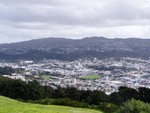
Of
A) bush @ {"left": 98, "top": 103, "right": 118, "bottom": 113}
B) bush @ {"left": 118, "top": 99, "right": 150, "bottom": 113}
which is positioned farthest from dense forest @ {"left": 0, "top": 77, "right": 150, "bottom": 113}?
bush @ {"left": 118, "top": 99, "right": 150, "bottom": 113}

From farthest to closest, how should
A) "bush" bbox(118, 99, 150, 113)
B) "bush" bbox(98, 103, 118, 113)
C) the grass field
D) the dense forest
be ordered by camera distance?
the dense forest → "bush" bbox(98, 103, 118, 113) → "bush" bbox(118, 99, 150, 113) → the grass field

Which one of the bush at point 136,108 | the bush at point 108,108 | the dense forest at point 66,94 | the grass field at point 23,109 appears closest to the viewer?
the grass field at point 23,109

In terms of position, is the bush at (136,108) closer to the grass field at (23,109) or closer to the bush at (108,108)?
the grass field at (23,109)

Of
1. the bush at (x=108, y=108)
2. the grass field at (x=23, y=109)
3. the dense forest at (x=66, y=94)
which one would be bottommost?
the dense forest at (x=66, y=94)

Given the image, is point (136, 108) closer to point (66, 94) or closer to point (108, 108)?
point (108, 108)

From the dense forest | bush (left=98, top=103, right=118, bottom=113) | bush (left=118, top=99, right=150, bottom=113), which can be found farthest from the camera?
the dense forest

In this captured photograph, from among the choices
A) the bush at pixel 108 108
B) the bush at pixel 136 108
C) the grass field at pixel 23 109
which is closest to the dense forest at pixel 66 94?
the bush at pixel 108 108

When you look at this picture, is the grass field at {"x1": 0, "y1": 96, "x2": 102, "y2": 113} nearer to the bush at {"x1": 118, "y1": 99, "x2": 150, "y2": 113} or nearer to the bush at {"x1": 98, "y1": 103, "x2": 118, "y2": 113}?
the bush at {"x1": 118, "y1": 99, "x2": 150, "y2": 113}

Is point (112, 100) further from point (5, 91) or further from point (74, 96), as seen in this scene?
point (5, 91)

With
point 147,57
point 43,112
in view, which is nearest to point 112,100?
point 43,112

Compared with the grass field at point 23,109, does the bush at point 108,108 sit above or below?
below

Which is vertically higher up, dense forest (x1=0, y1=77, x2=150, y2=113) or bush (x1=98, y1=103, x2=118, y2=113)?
bush (x1=98, y1=103, x2=118, y2=113)

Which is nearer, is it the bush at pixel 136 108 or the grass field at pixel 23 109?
the grass field at pixel 23 109
